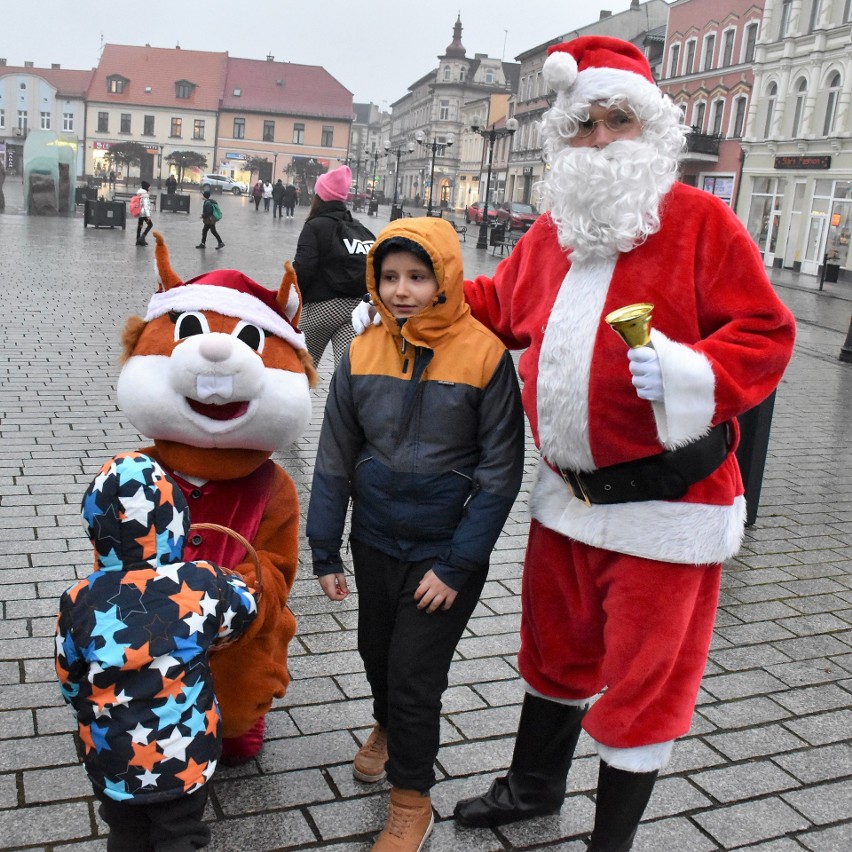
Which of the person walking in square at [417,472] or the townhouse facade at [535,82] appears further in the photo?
the townhouse facade at [535,82]

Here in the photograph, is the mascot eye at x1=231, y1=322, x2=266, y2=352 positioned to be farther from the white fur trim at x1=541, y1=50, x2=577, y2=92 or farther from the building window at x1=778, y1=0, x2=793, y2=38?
the building window at x1=778, y1=0, x2=793, y2=38

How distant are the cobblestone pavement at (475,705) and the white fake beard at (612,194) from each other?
1.72m

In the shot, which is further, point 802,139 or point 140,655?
point 802,139

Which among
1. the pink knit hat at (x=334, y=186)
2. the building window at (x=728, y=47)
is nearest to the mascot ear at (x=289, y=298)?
the pink knit hat at (x=334, y=186)

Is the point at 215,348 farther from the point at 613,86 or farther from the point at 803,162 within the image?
the point at 803,162

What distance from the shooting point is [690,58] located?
4316 cm

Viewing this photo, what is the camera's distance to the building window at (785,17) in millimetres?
34469

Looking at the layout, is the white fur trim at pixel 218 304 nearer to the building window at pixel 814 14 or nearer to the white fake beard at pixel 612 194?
the white fake beard at pixel 612 194

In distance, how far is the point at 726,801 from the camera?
3045mm

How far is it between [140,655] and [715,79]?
43537 mm

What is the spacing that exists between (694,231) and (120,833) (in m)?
2.06

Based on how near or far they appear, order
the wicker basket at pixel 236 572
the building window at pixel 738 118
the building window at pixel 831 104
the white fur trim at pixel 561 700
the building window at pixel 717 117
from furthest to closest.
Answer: the building window at pixel 717 117
the building window at pixel 738 118
the building window at pixel 831 104
the white fur trim at pixel 561 700
the wicker basket at pixel 236 572

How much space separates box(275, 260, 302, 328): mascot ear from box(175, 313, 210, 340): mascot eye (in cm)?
32

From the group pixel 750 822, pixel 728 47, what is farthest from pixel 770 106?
pixel 750 822
